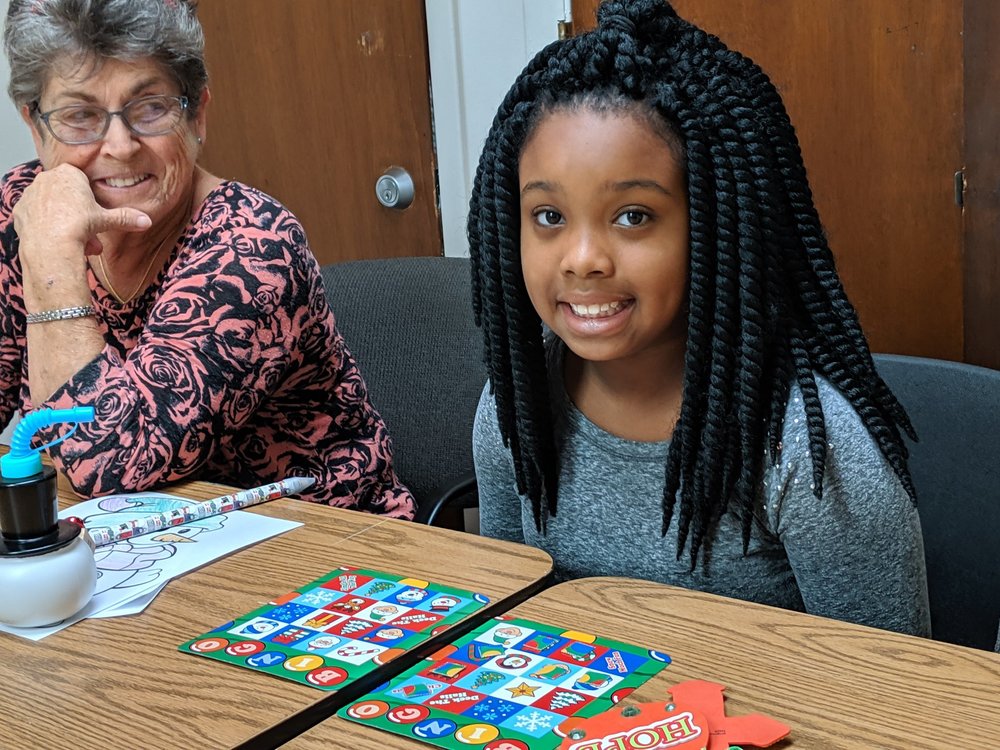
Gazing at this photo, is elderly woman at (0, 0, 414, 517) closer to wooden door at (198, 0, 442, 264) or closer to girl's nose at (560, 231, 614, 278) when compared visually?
girl's nose at (560, 231, 614, 278)

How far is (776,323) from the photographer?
1242 millimetres

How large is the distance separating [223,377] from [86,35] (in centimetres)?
52

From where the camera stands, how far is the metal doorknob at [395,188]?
123 inches

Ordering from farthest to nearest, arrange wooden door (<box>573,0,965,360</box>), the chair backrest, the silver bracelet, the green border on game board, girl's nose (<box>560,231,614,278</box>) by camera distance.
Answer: wooden door (<box>573,0,965,360</box>), the silver bracelet, the chair backrest, girl's nose (<box>560,231,614,278</box>), the green border on game board

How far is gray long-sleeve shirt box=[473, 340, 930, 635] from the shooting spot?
123cm

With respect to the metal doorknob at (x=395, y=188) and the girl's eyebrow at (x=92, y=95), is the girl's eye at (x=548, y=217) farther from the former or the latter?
the metal doorknob at (x=395, y=188)

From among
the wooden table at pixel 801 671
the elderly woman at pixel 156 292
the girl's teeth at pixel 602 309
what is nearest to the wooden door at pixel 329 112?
the elderly woman at pixel 156 292

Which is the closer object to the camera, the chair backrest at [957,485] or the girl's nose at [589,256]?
the girl's nose at [589,256]

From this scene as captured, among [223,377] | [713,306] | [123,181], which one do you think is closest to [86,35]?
[123,181]

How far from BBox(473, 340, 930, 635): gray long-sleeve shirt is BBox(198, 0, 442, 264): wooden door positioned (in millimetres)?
1717

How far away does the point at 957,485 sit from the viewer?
1.44 meters

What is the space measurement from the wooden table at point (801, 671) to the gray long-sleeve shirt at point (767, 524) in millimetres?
287

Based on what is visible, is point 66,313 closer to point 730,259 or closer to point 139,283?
point 139,283

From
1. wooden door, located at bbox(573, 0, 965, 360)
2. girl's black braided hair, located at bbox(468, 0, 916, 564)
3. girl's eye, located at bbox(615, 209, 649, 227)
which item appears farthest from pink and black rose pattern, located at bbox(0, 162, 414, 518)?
wooden door, located at bbox(573, 0, 965, 360)
